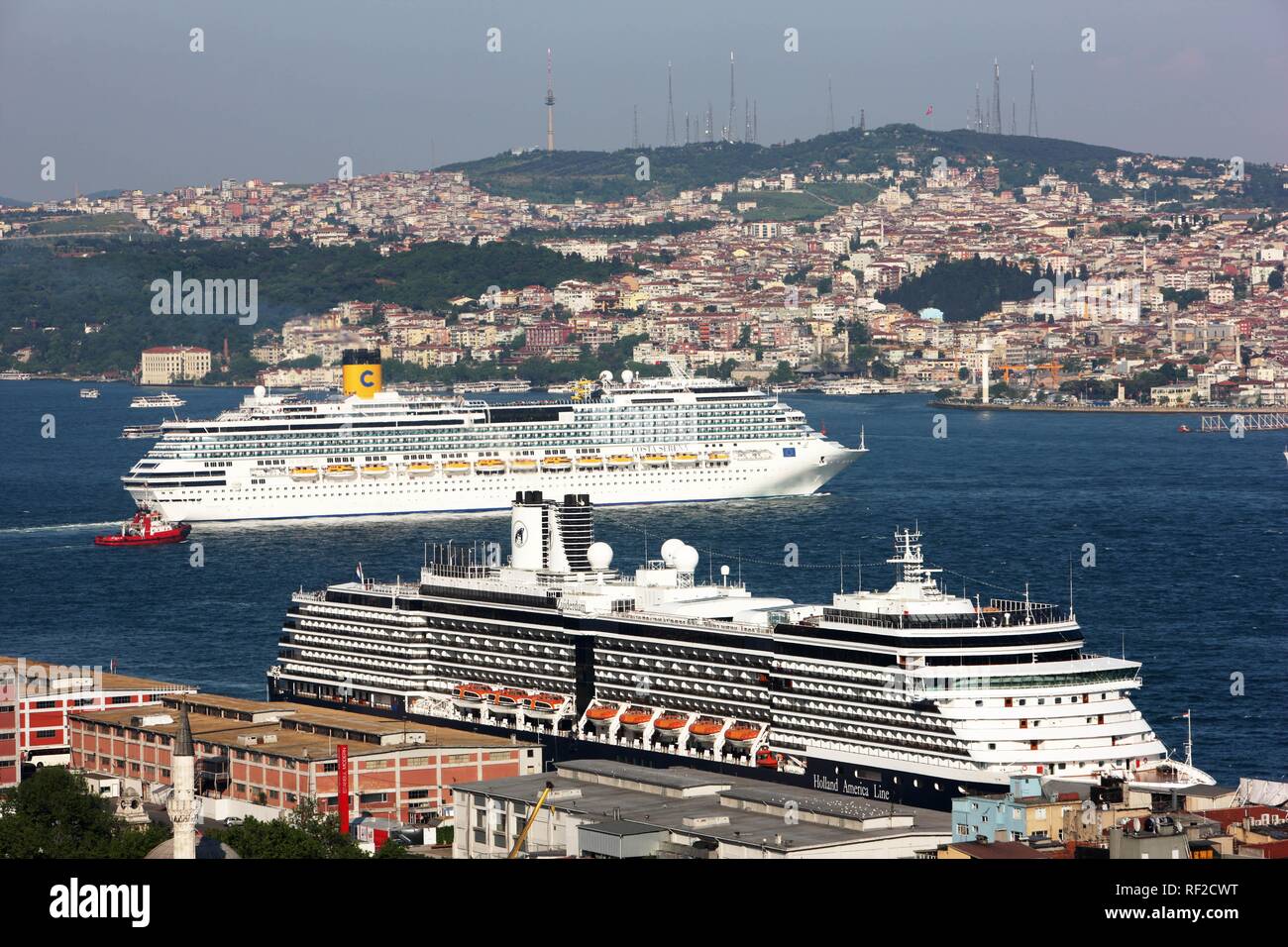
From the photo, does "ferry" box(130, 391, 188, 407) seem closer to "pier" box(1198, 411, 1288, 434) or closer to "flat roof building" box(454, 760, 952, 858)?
"pier" box(1198, 411, 1288, 434)

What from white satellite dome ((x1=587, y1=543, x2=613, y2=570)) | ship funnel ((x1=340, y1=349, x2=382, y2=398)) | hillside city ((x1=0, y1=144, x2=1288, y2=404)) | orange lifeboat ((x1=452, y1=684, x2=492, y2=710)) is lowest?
orange lifeboat ((x1=452, y1=684, x2=492, y2=710))

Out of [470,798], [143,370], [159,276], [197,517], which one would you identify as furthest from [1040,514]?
[159,276]

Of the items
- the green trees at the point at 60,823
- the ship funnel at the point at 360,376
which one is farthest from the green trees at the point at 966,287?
the green trees at the point at 60,823

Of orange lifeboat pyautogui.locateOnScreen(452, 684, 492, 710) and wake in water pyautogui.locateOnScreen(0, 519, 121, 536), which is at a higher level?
wake in water pyautogui.locateOnScreen(0, 519, 121, 536)

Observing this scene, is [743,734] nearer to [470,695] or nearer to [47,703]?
[470,695]

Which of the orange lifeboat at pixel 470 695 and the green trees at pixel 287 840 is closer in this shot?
the green trees at pixel 287 840

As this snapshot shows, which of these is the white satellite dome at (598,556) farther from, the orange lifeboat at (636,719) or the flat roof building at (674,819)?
the flat roof building at (674,819)

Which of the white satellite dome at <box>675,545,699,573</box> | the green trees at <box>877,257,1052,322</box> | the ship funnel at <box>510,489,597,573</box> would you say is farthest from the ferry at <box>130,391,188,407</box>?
the white satellite dome at <box>675,545,699,573</box>
